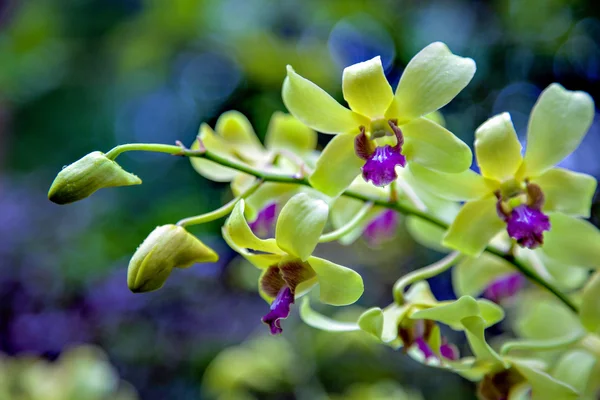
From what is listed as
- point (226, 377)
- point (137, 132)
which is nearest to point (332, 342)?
point (226, 377)

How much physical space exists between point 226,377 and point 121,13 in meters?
1.54

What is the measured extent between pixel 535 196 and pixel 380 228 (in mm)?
349

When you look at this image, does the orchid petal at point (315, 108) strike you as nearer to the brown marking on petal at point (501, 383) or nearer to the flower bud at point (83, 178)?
the flower bud at point (83, 178)

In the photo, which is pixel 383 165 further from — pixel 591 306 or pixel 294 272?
pixel 591 306

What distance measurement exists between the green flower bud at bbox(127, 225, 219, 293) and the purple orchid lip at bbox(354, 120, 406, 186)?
0.78ft

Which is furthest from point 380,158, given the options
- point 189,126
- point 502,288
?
point 189,126

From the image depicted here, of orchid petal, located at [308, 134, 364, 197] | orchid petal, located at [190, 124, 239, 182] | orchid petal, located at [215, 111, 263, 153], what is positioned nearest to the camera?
orchid petal, located at [308, 134, 364, 197]

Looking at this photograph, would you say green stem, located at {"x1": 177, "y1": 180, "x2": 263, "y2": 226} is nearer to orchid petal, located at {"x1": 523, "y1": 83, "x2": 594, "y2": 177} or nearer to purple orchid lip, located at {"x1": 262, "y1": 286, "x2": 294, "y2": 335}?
purple orchid lip, located at {"x1": 262, "y1": 286, "x2": 294, "y2": 335}

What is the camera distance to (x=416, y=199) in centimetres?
89

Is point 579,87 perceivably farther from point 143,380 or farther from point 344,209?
point 143,380

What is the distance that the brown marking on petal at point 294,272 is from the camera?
0.74 m

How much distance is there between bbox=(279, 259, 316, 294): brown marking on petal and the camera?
74 centimetres

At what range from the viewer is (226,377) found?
1565 millimetres

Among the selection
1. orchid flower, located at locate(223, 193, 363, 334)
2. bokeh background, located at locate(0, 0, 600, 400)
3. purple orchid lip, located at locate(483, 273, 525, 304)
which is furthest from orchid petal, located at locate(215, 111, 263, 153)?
bokeh background, located at locate(0, 0, 600, 400)
